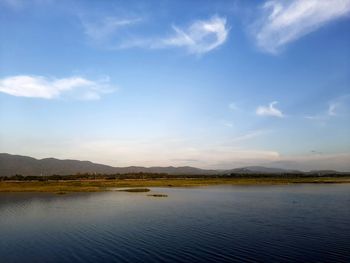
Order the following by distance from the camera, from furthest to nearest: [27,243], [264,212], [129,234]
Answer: [264,212], [129,234], [27,243]

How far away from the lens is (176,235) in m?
35.0

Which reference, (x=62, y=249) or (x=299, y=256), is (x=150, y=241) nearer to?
(x=62, y=249)

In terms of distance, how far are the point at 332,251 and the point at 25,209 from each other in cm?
4694

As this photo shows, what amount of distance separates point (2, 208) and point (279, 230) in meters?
44.8

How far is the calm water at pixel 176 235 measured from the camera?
2733 cm

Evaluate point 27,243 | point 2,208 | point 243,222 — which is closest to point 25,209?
point 2,208

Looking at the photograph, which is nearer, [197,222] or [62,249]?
[62,249]

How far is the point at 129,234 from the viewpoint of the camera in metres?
35.8

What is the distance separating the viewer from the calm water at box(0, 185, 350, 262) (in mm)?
27328

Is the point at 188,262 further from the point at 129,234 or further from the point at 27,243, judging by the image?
the point at 27,243

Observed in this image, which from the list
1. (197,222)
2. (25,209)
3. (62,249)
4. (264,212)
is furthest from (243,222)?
(25,209)

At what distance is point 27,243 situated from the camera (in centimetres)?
3219

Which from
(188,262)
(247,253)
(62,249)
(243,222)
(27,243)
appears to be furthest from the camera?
(243,222)

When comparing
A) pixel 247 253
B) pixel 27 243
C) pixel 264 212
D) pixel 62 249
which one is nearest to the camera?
pixel 247 253
